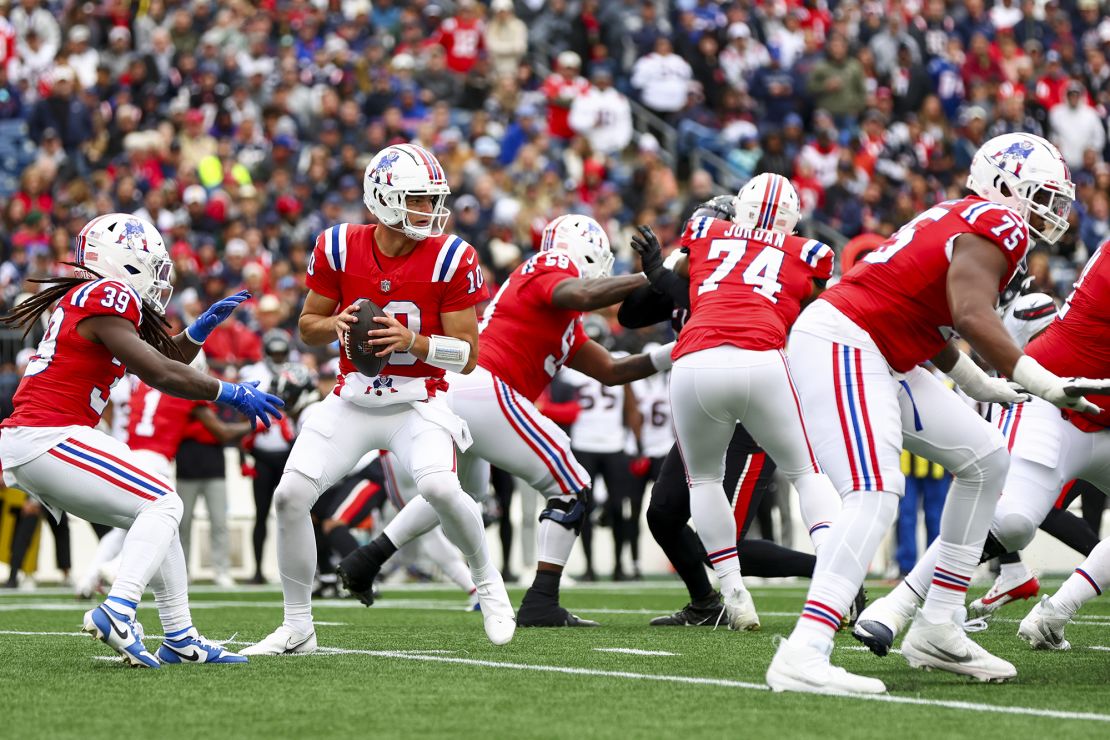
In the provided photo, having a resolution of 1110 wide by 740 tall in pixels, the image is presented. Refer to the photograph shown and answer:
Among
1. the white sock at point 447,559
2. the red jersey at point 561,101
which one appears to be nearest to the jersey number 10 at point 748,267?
the white sock at point 447,559

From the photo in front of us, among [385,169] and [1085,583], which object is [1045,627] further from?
[385,169]

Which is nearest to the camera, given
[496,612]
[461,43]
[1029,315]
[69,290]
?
[69,290]

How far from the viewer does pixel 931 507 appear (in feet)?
41.6

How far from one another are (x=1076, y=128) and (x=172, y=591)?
15631 millimetres

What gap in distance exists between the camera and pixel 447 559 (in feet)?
32.2

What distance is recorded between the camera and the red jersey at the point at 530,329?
8.16 m

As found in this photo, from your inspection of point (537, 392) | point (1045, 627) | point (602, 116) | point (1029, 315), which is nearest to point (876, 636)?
point (1045, 627)

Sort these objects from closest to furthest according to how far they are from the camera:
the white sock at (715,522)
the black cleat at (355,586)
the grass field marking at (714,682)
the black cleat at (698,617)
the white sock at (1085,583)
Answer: the grass field marking at (714,682) → the white sock at (1085,583) → the white sock at (715,522) → the black cleat at (355,586) → the black cleat at (698,617)

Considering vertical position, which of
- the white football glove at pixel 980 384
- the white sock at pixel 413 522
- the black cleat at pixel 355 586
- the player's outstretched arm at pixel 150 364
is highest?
the player's outstretched arm at pixel 150 364

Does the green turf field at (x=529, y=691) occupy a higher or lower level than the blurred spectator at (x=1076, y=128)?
lower

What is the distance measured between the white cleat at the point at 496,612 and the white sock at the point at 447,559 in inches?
105

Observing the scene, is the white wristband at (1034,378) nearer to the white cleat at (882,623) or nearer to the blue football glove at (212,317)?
the white cleat at (882,623)

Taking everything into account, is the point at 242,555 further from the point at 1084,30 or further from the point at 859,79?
the point at 1084,30

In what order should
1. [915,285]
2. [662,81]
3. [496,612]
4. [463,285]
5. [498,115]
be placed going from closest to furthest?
[915,285]
[463,285]
[496,612]
[498,115]
[662,81]
